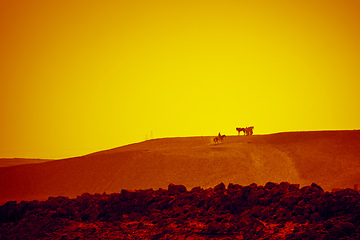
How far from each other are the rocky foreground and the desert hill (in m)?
20.1

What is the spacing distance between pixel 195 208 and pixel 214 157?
1081 inches

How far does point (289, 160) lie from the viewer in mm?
39469

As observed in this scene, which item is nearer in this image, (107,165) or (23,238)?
(23,238)

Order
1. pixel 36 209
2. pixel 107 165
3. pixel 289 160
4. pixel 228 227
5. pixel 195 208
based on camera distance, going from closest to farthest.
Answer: pixel 228 227 → pixel 195 208 → pixel 36 209 → pixel 289 160 → pixel 107 165

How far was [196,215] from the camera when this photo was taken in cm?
1280

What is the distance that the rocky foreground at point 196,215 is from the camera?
1129 cm

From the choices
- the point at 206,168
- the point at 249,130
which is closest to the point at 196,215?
the point at 206,168

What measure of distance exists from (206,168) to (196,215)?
2537 cm

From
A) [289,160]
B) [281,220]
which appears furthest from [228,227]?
[289,160]

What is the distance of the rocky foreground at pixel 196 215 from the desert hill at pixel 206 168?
20127 mm

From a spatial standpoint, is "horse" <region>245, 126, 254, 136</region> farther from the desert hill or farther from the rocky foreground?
the rocky foreground

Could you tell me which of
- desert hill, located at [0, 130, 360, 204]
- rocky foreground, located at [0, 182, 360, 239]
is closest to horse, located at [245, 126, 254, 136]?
desert hill, located at [0, 130, 360, 204]

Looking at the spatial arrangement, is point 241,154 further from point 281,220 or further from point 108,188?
point 281,220

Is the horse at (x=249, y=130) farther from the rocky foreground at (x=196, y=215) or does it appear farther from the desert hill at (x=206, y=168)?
the rocky foreground at (x=196, y=215)
